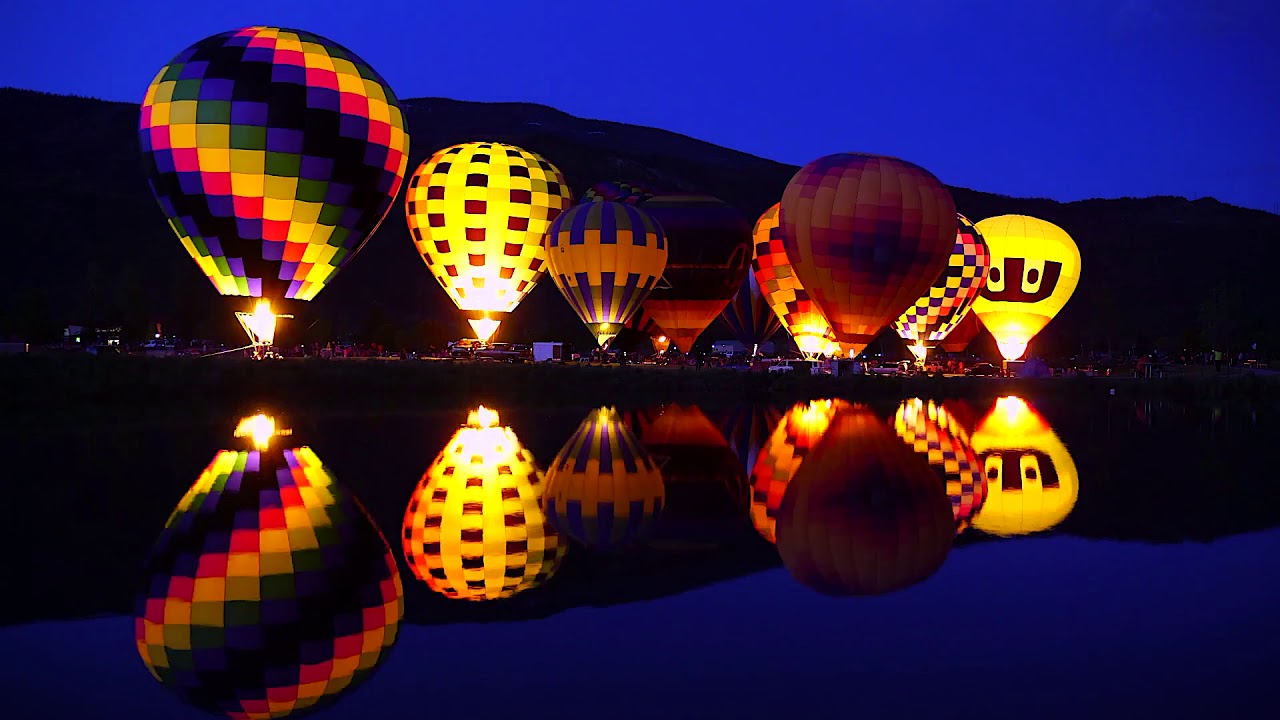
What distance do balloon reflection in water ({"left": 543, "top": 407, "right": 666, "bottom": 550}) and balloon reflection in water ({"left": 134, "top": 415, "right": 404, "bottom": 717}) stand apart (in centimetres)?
183

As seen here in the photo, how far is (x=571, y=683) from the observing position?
5.82 meters

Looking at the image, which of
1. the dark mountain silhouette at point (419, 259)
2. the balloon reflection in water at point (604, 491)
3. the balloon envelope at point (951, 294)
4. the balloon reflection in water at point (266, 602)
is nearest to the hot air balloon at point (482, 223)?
the dark mountain silhouette at point (419, 259)

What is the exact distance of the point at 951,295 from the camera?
38.2 meters

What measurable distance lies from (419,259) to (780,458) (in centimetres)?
7553

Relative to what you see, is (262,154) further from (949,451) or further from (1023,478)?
(1023,478)

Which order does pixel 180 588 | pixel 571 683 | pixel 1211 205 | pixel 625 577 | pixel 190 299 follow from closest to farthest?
pixel 571 683 → pixel 180 588 → pixel 625 577 → pixel 190 299 → pixel 1211 205

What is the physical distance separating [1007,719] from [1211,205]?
144m

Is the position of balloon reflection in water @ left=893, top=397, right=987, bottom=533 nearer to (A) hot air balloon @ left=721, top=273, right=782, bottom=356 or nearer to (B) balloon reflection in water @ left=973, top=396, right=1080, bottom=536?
(B) balloon reflection in water @ left=973, top=396, right=1080, bottom=536

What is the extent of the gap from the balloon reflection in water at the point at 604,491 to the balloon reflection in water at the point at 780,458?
40.1 inches

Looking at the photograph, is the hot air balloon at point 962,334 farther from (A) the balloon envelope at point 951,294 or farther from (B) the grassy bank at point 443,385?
(B) the grassy bank at point 443,385

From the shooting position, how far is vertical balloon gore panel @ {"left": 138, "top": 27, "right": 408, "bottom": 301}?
2417 centimetres

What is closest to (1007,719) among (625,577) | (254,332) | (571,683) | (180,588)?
(571,683)

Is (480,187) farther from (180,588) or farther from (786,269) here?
(180,588)

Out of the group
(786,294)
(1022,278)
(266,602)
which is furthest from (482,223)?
(266,602)
